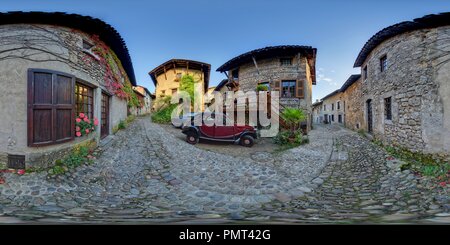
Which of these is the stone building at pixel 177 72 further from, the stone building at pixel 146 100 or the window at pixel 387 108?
the window at pixel 387 108

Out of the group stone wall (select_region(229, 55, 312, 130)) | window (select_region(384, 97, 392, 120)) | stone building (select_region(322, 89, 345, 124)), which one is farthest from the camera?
stone building (select_region(322, 89, 345, 124))

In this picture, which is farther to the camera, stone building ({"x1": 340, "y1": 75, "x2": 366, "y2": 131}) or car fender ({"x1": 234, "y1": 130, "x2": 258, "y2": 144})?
stone building ({"x1": 340, "y1": 75, "x2": 366, "y2": 131})

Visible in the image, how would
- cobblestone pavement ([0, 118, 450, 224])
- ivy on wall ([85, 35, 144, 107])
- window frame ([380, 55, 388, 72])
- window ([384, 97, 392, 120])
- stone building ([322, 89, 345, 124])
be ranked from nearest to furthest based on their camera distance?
cobblestone pavement ([0, 118, 450, 224]), ivy on wall ([85, 35, 144, 107]), window frame ([380, 55, 388, 72]), window ([384, 97, 392, 120]), stone building ([322, 89, 345, 124])

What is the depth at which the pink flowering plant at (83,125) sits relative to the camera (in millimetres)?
2789

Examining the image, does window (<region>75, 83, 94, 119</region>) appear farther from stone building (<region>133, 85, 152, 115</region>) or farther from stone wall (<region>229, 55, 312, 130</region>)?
stone wall (<region>229, 55, 312, 130</region>)

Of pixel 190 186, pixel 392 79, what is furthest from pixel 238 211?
pixel 392 79

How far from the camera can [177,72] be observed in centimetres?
297

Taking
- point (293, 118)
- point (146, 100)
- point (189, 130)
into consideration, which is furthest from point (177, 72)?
point (293, 118)

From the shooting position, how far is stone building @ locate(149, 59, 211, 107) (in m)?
2.92

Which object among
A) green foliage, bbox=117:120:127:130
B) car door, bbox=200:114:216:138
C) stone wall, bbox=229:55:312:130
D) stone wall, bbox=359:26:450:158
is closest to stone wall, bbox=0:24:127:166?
green foliage, bbox=117:120:127:130

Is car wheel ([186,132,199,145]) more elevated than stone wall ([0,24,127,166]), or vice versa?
stone wall ([0,24,127,166])

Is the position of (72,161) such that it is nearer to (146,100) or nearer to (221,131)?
(146,100)

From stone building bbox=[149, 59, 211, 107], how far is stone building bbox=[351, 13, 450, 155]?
407 centimetres

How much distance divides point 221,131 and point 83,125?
8.54 feet
